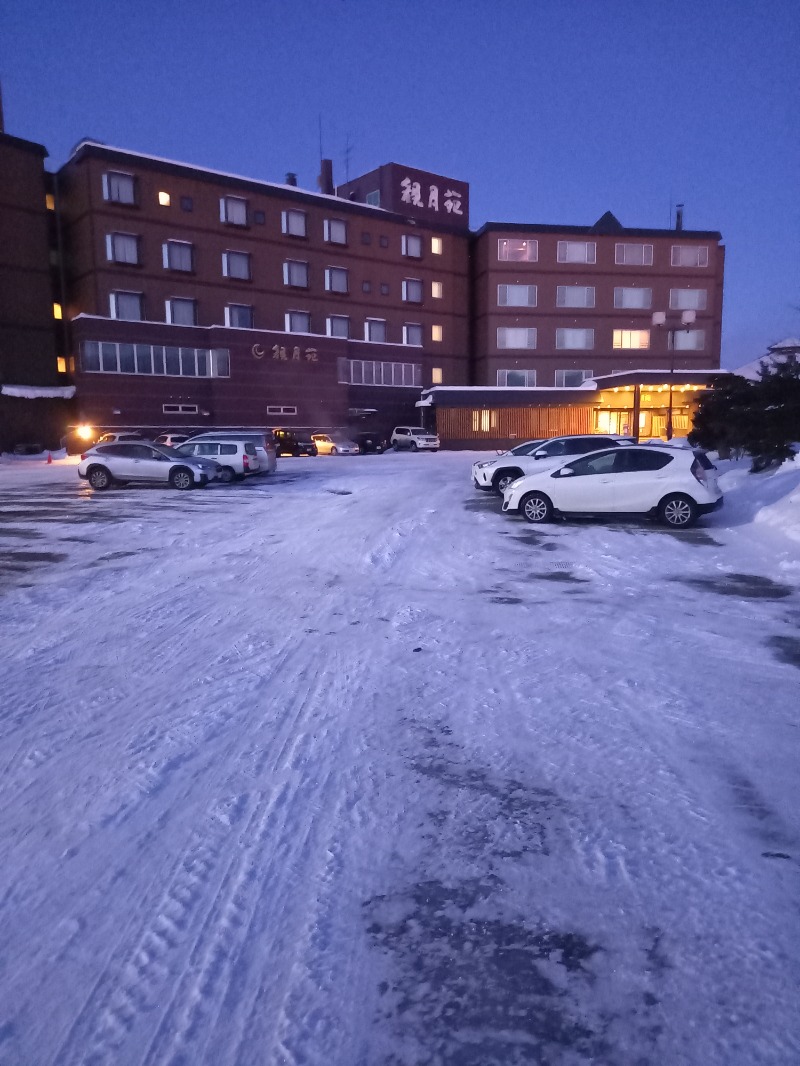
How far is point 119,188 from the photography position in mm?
42906

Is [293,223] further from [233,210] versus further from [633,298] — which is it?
[633,298]

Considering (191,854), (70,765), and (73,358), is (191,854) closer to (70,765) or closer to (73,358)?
(70,765)

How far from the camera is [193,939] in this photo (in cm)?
278

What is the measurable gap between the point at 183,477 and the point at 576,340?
42316 mm

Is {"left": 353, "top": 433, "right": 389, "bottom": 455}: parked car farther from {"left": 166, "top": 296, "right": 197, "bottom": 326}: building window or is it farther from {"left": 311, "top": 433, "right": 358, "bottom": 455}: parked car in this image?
{"left": 166, "top": 296, "right": 197, "bottom": 326}: building window

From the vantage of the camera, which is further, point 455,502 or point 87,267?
point 87,267

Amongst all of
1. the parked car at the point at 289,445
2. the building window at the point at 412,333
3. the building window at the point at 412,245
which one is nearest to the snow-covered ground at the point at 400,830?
the parked car at the point at 289,445

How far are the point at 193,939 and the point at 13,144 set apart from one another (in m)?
51.6

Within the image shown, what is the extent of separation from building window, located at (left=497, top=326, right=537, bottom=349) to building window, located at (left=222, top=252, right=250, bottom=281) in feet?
64.6

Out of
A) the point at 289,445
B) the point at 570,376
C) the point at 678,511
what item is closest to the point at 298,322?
the point at 289,445

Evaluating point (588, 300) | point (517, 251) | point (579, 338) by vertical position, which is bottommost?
point (579, 338)

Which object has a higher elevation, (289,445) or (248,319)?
(248,319)

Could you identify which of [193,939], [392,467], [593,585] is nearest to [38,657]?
[193,939]

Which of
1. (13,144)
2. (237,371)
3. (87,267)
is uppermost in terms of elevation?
(13,144)
